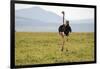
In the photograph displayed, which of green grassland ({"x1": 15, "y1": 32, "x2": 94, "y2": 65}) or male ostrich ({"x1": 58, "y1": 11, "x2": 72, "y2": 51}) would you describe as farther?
male ostrich ({"x1": 58, "y1": 11, "x2": 72, "y2": 51})

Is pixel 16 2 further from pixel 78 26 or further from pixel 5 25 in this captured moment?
pixel 78 26

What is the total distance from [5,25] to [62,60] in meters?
0.75

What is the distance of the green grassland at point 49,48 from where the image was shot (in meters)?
→ 2.12

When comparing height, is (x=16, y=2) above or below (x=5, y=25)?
above

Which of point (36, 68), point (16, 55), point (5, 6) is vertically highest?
point (5, 6)

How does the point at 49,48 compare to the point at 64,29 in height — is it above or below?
below

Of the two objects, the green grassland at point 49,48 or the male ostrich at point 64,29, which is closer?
the green grassland at point 49,48

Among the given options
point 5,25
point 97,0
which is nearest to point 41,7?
point 5,25

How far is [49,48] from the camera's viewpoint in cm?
224

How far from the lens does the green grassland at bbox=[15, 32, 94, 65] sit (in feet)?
6.96

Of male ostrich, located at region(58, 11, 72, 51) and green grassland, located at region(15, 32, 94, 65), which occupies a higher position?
male ostrich, located at region(58, 11, 72, 51)

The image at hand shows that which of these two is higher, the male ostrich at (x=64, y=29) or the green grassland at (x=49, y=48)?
the male ostrich at (x=64, y=29)

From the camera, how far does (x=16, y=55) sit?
2090 mm

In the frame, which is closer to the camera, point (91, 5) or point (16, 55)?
point (16, 55)
